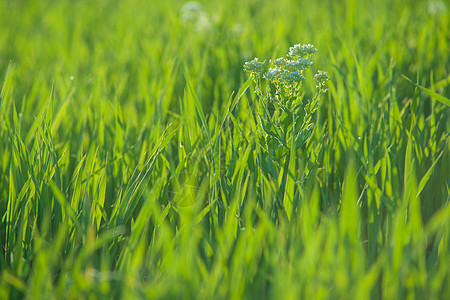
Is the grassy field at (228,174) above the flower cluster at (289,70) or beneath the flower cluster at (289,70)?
beneath

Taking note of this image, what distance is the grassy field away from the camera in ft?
2.73

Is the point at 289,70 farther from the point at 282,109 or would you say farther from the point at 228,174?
the point at 228,174

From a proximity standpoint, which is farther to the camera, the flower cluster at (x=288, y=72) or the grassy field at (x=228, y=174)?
the flower cluster at (x=288, y=72)

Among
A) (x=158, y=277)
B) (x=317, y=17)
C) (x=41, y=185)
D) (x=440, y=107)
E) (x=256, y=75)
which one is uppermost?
(x=317, y=17)

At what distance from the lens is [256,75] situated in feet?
4.27

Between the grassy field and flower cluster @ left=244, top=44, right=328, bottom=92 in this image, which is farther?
flower cluster @ left=244, top=44, right=328, bottom=92

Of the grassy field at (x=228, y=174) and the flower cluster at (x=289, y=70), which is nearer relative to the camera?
the grassy field at (x=228, y=174)

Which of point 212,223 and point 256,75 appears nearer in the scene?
point 212,223

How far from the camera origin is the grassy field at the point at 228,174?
83 centimetres

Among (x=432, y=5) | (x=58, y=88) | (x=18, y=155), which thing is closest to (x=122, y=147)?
(x=18, y=155)

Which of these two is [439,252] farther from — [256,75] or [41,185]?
[41,185]

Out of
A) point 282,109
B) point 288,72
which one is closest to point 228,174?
point 282,109

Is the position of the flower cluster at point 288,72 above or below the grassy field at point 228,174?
above

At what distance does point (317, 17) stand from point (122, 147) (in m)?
2.25
